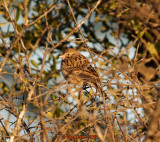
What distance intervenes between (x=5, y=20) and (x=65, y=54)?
41.4 inches

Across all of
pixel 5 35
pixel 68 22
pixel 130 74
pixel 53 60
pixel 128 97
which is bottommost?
pixel 128 97

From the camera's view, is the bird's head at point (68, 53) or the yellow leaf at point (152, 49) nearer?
the yellow leaf at point (152, 49)

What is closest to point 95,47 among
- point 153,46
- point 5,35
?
point 153,46

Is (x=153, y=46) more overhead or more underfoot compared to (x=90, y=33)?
more underfoot

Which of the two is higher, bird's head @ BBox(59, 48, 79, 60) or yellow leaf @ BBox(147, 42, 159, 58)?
bird's head @ BBox(59, 48, 79, 60)

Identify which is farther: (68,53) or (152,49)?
(68,53)

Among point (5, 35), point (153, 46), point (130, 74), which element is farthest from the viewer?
point (153, 46)

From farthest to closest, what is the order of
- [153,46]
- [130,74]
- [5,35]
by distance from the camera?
[153,46] < [5,35] < [130,74]

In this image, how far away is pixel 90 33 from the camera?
4461 mm

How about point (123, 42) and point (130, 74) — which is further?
point (123, 42)

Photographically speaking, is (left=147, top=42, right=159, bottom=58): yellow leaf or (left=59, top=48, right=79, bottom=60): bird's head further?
(left=59, top=48, right=79, bottom=60): bird's head

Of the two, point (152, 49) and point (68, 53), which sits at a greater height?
point (68, 53)

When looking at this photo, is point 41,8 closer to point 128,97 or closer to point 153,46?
point 153,46

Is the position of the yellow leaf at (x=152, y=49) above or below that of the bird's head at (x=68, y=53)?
below
